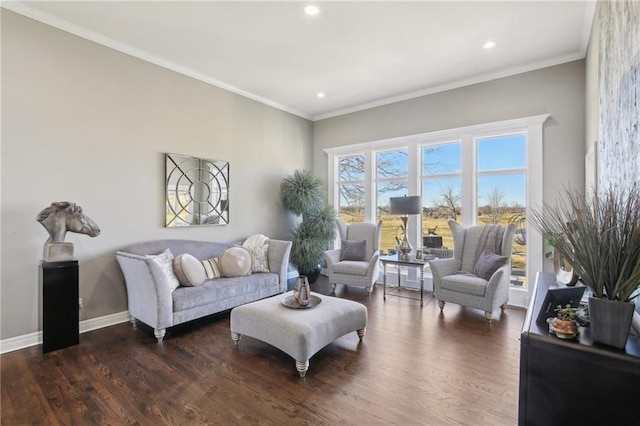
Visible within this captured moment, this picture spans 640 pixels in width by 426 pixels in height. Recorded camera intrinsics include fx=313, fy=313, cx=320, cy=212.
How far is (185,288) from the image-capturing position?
3.45m

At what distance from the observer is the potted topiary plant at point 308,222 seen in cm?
537

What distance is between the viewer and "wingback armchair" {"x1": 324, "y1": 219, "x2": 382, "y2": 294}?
4.77 m

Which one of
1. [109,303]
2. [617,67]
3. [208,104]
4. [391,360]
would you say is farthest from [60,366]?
[617,67]

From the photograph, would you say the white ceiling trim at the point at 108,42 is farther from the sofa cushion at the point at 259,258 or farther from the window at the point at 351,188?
the sofa cushion at the point at 259,258

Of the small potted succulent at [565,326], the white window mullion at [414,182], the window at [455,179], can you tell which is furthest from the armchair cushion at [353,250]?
the small potted succulent at [565,326]

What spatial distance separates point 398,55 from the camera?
391 centimetres

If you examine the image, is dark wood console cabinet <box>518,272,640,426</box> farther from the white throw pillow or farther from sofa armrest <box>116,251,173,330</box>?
the white throw pillow

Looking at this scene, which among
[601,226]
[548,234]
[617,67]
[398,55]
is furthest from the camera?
[398,55]

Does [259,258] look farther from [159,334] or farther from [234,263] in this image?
[159,334]

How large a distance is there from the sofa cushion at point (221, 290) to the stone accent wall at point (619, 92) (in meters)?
3.58

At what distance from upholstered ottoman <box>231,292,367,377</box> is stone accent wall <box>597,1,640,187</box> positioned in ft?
7.14

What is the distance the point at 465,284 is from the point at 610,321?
2764mm

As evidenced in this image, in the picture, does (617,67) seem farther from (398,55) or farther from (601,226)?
(398,55)

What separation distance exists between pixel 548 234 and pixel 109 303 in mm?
4174
